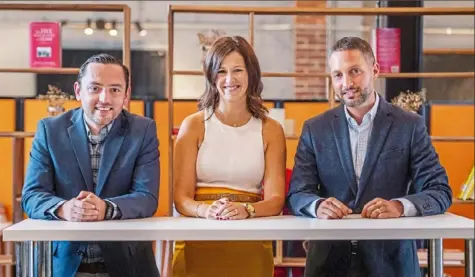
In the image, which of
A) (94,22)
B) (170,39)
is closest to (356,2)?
(94,22)

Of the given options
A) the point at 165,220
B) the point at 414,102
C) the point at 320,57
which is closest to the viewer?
the point at 165,220

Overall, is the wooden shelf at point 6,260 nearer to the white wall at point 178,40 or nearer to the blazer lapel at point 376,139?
the blazer lapel at point 376,139

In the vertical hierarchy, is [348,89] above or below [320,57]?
below

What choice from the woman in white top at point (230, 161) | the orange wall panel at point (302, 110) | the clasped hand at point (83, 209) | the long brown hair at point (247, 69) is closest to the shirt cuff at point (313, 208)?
the woman in white top at point (230, 161)

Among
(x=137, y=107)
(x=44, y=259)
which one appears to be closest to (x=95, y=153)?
(x=44, y=259)

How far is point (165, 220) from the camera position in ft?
6.52

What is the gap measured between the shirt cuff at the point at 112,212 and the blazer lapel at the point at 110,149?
0.44 feet

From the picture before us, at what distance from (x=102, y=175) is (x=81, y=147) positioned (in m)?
0.12

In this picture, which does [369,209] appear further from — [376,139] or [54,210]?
[54,210]

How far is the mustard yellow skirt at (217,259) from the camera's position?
2080 millimetres

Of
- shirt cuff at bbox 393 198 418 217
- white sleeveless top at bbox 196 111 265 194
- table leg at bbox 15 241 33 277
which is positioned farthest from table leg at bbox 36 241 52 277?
shirt cuff at bbox 393 198 418 217

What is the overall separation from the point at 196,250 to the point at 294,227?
17.7 inches

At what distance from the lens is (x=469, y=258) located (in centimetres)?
190

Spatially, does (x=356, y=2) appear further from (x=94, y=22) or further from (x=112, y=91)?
(x=112, y=91)
